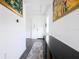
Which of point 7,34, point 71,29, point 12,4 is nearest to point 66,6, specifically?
point 71,29

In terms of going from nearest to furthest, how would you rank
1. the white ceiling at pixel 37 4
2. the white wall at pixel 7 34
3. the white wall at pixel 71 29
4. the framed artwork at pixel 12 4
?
the white wall at pixel 71 29
the white wall at pixel 7 34
the framed artwork at pixel 12 4
the white ceiling at pixel 37 4

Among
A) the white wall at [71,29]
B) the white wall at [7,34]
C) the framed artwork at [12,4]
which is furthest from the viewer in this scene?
the framed artwork at [12,4]

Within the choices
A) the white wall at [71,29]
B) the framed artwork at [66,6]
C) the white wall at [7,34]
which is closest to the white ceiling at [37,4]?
the white wall at [7,34]

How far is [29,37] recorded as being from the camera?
11.2 metres

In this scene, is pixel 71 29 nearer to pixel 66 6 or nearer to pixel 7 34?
pixel 66 6

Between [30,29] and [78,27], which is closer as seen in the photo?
[78,27]

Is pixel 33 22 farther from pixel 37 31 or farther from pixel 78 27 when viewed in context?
pixel 78 27

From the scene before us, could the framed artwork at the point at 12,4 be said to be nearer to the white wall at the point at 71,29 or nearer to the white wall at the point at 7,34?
the white wall at the point at 7,34

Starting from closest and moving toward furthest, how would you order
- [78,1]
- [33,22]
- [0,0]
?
1. [78,1]
2. [0,0]
3. [33,22]

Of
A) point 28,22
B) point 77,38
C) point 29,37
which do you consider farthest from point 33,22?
point 77,38

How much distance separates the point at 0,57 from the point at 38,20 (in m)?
9.19

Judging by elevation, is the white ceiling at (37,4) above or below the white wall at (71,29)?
above

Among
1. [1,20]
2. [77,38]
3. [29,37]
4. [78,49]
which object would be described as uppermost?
[1,20]

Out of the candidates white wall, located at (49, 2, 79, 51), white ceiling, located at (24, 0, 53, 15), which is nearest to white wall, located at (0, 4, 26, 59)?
white wall, located at (49, 2, 79, 51)
